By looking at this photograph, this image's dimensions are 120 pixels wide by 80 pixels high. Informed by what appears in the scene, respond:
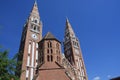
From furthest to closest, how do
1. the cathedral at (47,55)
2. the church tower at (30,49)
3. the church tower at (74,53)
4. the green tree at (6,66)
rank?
1. the church tower at (74,53)
2. the church tower at (30,49)
3. the cathedral at (47,55)
4. the green tree at (6,66)

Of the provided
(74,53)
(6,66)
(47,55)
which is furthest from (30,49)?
(6,66)

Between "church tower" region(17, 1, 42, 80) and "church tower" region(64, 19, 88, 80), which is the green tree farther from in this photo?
"church tower" region(64, 19, 88, 80)

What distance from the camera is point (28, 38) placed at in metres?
39.9

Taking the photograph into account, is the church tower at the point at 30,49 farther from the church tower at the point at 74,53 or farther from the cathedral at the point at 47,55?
the church tower at the point at 74,53

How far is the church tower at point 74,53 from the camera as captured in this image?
46625 millimetres

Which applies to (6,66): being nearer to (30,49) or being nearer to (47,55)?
(47,55)

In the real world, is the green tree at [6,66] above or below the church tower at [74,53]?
below

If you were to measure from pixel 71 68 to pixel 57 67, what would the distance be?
1991cm

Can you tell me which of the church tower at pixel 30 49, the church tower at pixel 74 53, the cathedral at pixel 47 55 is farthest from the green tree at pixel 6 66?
the church tower at pixel 74 53

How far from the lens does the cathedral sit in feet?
80.0

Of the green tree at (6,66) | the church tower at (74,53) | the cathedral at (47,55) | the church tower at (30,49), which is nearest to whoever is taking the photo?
the green tree at (6,66)

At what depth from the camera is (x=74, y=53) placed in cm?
5003

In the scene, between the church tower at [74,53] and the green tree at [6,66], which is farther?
the church tower at [74,53]

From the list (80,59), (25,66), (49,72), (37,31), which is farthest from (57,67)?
(80,59)
